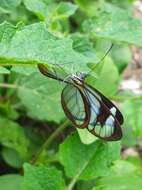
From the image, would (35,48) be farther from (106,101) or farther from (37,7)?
(37,7)

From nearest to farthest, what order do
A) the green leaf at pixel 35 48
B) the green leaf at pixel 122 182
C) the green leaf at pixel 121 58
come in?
the green leaf at pixel 35 48 → the green leaf at pixel 122 182 → the green leaf at pixel 121 58

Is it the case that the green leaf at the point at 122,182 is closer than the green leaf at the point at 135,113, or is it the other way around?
the green leaf at the point at 122,182

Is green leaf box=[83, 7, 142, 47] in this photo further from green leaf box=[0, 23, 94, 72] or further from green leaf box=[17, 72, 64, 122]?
green leaf box=[0, 23, 94, 72]

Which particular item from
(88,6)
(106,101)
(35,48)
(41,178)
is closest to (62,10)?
(106,101)

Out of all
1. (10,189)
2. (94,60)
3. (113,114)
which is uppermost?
(94,60)

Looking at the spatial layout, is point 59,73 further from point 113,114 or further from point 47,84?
point 47,84

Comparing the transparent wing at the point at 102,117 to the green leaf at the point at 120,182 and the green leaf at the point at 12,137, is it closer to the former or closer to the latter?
the green leaf at the point at 120,182

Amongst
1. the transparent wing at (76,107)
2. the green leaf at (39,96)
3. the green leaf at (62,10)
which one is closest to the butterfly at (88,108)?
the transparent wing at (76,107)

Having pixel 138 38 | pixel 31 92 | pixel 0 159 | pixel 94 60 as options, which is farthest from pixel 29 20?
pixel 94 60
